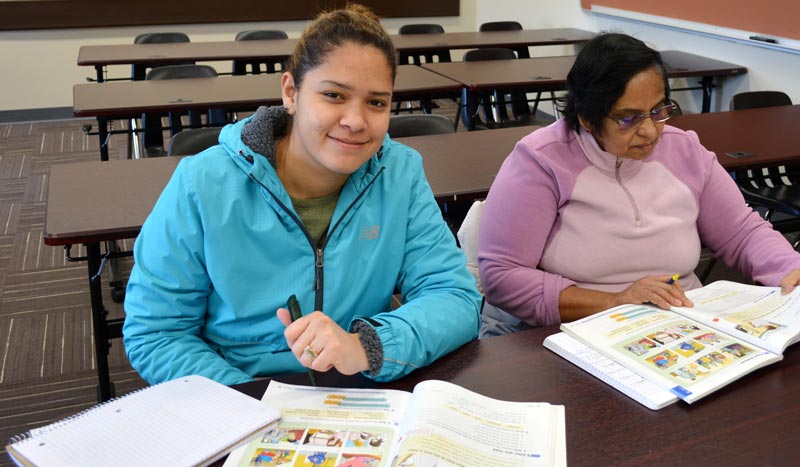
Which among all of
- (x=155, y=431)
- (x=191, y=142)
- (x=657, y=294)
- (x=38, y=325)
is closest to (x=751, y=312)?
(x=657, y=294)

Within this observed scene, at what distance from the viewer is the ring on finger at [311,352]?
41.6 inches

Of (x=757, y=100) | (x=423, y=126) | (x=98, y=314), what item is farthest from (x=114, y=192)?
(x=757, y=100)

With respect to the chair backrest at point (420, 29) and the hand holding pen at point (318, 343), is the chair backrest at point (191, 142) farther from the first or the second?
the chair backrest at point (420, 29)

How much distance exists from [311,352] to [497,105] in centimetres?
342

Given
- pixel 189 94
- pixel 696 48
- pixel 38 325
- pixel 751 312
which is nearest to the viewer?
pixel 751 312

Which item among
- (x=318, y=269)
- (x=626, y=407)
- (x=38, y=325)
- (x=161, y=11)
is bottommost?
(x=38, y=325)

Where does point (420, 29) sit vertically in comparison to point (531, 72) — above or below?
above

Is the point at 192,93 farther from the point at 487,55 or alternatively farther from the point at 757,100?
the point at 757,100

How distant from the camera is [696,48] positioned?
4570 mm

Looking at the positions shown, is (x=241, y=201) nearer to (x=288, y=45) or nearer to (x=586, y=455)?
(x=586, y=455)

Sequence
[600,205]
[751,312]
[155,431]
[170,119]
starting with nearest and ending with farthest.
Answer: [155,431] → [751,312] → [600,205] → [170,119]

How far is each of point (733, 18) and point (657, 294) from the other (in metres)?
3.31

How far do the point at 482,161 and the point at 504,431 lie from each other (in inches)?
61.7

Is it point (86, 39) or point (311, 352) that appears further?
point (86, 39)
